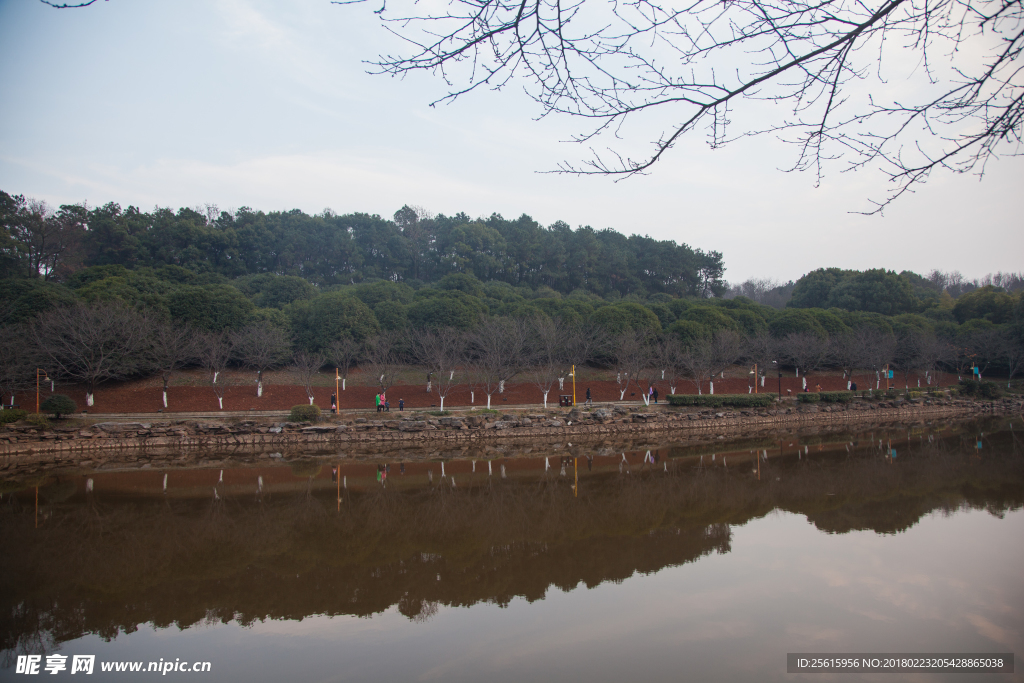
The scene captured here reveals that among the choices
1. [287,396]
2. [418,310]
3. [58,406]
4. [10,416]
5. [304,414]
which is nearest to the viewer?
[10,416]

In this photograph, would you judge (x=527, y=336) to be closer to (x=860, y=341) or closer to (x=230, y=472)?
(x=230, y=472)

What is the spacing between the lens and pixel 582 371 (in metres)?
37.8

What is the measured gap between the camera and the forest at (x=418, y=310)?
2905cm

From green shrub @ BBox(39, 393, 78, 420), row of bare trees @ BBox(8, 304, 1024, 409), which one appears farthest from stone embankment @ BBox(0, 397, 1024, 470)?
row of bare trees @ BBox(8, 304, 1024, 409)

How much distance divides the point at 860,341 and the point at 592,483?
32.7m

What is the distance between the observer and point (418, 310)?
119 feet

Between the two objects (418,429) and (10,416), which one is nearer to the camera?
(10,416)

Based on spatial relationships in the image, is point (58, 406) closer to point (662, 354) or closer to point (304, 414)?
point (304, 414)

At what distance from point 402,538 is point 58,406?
58.7ft

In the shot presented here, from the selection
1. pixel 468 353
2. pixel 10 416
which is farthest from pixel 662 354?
pixel 10 416

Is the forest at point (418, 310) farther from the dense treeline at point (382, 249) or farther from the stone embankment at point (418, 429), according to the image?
the stone embankment at point (418, 429)

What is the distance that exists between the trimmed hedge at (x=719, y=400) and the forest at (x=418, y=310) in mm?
3511

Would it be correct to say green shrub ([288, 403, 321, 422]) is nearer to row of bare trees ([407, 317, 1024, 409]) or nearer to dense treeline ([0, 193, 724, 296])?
row of bare trees ([407, 317, 1024, 409])

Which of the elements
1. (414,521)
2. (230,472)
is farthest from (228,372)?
(414,521)
